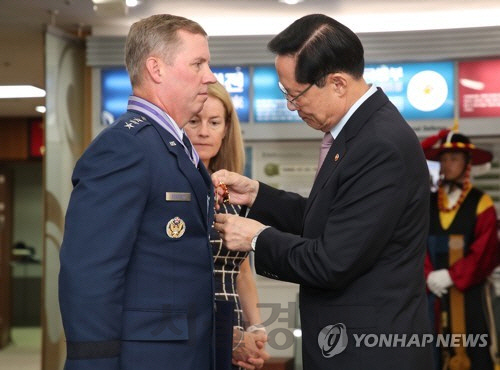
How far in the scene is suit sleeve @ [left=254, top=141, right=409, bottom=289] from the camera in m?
2.04

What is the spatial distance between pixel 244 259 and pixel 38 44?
5344mm

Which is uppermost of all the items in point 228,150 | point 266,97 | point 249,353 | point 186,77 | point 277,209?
point 266,97

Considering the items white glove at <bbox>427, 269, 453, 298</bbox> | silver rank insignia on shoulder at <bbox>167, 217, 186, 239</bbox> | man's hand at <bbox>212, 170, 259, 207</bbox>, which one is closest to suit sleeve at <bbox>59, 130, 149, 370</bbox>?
silver rank insignia on shoulder at <bbox>167, 217, 186, 239</bbox>

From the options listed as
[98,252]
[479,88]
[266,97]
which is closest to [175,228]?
[98,252]

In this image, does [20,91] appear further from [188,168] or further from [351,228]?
[351,228]

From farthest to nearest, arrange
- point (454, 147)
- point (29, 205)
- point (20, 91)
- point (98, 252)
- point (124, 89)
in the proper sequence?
point (29, 205), point (20, 91), point (124, 89), point (454, 147), point (98, 252)

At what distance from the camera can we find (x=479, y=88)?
657 cm

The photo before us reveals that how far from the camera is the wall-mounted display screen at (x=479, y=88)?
21.5ft

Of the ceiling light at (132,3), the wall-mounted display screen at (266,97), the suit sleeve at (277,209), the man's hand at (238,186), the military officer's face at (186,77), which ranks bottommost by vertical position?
the suit sleeve at (277,209)

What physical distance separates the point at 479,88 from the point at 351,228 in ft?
16.0

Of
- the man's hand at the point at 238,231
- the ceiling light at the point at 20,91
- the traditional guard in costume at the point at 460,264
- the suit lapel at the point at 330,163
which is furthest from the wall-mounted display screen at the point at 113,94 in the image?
the suit lapel at the point at 330,163

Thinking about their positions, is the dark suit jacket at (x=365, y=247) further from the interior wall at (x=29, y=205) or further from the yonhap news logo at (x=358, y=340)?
the interior wall at (x=29, y=205)

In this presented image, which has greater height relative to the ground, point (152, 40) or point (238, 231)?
point (152, 40)

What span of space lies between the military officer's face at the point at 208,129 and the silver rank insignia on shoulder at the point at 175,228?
0.92m
